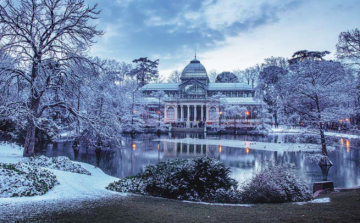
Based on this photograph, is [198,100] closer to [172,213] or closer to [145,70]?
[145,70]

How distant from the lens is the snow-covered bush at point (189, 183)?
834 cm

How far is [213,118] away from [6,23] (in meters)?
50.6

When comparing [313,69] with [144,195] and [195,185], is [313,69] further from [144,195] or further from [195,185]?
[144,195]

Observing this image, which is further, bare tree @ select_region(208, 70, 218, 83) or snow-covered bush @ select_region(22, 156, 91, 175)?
bare tree @ select_region(208, 70, 218, 83)

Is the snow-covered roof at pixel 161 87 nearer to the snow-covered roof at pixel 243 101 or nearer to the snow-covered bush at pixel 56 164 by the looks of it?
the snow-covered roof at pixel 243 101

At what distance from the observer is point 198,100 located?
61906 mm

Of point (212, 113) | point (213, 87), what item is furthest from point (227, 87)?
point (212, 113)

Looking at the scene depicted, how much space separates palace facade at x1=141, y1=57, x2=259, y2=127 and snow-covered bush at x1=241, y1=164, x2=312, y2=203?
46762 mm

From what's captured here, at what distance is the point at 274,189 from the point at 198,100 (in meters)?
54.2

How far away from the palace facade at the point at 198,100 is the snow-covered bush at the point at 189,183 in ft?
154

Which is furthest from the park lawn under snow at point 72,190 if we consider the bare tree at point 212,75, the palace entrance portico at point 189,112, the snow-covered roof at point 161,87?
the bare tree at point 212,75

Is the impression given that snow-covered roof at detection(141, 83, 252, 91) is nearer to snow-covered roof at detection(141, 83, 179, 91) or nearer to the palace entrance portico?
snow-covered roof at detection(141, 83, 179, 91)

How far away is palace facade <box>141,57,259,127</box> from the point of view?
58219mm

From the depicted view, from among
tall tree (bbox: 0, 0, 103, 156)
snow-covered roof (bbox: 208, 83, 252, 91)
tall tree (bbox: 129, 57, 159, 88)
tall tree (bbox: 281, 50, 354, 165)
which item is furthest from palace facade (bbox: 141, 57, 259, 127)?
tall tree (bbox: 0, 0, 103, 156)
